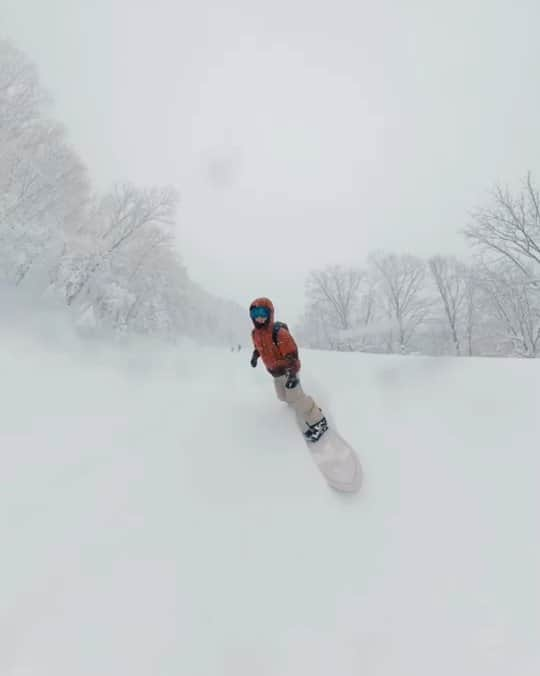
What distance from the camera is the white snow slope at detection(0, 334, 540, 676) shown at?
1.85 m

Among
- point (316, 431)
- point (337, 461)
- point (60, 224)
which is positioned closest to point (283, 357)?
point (316, 431)

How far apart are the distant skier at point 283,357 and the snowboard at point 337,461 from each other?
0.21 m

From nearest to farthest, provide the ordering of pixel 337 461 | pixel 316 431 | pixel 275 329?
pixel 337 461 → pixel 316 431 → pixel 275 329

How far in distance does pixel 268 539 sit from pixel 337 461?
111 centimetres

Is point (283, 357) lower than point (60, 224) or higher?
lower

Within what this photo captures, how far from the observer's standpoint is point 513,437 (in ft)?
Answer: 11.2

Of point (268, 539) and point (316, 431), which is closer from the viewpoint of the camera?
point (268, 539)

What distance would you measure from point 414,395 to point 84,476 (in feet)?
14.9

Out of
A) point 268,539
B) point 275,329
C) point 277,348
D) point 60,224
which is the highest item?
point 60,224

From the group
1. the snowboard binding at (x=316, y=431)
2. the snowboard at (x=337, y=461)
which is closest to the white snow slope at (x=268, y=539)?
the snowboard at (x=337, y=461)

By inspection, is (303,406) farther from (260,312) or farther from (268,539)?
(268,539)

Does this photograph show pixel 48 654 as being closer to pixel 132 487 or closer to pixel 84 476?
pixel 132 487

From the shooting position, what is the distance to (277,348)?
3869 millimetres

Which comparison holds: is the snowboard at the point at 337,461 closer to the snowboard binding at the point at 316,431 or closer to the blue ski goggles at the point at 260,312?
the snowboard binding at the point at 316,431
